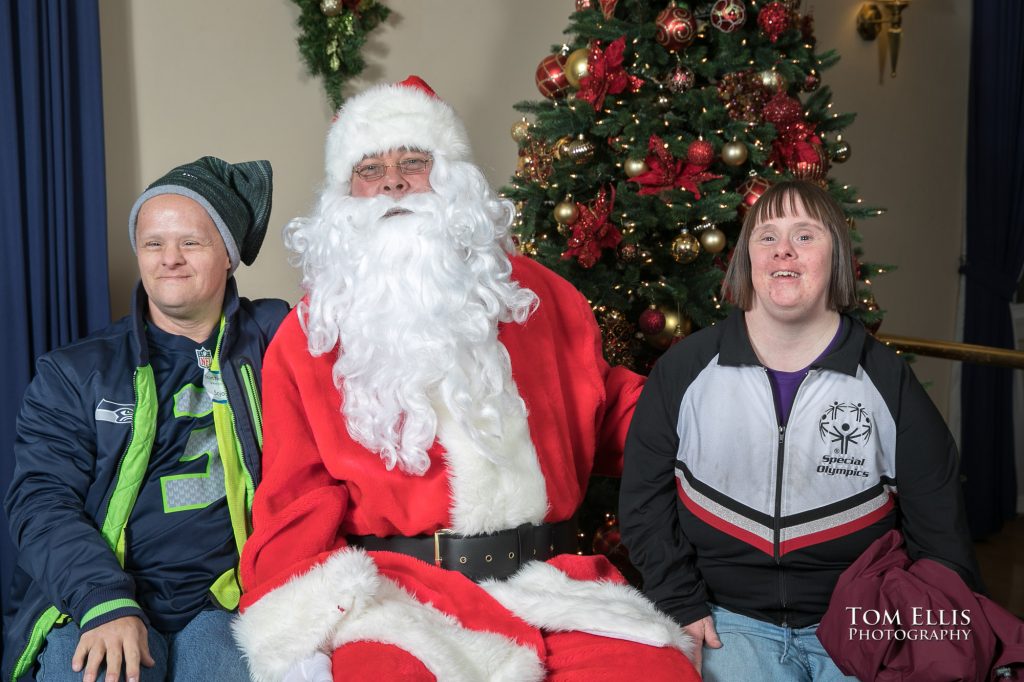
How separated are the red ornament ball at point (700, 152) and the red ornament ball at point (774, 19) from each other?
0.46 metres

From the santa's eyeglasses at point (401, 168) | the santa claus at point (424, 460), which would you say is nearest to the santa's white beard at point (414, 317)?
the santa claus at point (424, 460)

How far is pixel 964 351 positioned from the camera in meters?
3.37

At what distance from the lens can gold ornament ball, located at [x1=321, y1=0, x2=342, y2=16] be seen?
323 cm

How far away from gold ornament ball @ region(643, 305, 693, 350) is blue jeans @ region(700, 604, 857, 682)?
119 cm

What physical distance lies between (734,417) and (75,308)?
6.29 ft

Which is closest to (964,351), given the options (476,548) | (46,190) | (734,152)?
(734,152)

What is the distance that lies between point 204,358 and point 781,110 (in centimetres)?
199

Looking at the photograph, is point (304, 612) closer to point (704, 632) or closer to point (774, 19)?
point (704, 632)

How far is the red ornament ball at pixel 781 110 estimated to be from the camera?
2.90 metres

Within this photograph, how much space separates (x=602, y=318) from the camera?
119 inches

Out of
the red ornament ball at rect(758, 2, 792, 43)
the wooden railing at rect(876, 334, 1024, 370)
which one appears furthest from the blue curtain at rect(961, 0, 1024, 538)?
the red ornament ball at rect(758, 2, 792, 43)

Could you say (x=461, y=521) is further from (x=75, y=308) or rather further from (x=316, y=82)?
(x=316, y=82)

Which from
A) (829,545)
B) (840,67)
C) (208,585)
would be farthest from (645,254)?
(840,67)

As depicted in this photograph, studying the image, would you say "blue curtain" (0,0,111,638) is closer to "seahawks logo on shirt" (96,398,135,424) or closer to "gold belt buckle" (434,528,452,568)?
"seahawks logo on shirt" (96,398,135,424)
